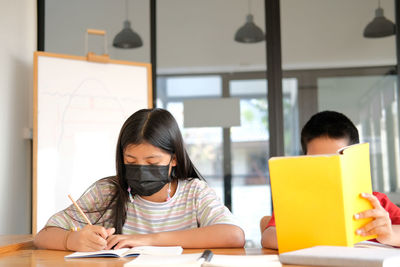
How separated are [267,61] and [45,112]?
1.59m

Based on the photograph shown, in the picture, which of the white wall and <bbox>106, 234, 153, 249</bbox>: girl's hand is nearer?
<bbox>106, 234, 153, 249</bbox>: girl's hand

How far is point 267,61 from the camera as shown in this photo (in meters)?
3.48

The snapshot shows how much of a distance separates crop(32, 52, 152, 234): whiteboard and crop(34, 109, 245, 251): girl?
54.8 inches

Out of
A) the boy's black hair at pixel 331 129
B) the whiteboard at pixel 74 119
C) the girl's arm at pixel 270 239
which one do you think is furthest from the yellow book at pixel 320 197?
the whiteboard at pixel 74 119

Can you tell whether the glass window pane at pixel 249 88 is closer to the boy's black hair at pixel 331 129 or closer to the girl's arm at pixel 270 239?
the boy's black hair at pixel 331 129

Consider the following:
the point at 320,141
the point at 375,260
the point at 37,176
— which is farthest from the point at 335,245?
the point at 37,176

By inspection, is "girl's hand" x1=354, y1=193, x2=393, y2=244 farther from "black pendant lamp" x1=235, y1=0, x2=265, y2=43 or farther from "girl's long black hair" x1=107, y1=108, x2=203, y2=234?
"black pendant lamp" x1=235, y1=0, x2=265, y2=43

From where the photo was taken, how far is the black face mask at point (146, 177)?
62.8 inches

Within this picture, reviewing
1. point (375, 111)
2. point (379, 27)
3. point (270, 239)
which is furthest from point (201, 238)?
point (379, 27)

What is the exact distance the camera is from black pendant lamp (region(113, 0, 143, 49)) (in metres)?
3.58

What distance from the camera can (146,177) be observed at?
1.60m

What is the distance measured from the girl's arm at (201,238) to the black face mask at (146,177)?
253 mm

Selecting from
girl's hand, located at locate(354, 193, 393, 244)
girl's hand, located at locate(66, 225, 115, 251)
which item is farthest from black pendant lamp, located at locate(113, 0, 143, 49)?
girl's hand, located at locate(354, 193, 393, 244)

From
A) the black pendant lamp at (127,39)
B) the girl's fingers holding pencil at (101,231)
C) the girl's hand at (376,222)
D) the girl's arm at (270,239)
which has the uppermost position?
the black pendant lamp at (127,39)
